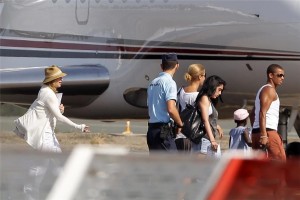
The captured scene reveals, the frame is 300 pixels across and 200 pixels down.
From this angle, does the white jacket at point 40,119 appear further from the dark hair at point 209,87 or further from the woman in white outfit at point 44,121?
the dark hair at point 209,87

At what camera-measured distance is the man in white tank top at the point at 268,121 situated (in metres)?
9.86

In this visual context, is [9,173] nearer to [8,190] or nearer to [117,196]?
[8,190]

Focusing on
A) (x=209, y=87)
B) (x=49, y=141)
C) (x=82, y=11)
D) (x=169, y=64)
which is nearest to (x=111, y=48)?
(x=82, y=11)

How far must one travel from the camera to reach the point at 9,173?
11.1 feet

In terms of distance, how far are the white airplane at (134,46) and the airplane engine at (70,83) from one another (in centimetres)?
1

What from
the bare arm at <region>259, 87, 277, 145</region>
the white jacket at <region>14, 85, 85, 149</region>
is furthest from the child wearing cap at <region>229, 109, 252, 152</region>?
the white jacket at <region>14, 85, 85, 149</region>

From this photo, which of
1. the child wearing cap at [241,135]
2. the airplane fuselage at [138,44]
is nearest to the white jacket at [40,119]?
the child wearing cap at [241,135]

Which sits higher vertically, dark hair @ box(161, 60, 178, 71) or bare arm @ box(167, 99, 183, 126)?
dark hair @ box(161, 60, 178, 71)

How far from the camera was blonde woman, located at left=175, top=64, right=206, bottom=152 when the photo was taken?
998 centimetres

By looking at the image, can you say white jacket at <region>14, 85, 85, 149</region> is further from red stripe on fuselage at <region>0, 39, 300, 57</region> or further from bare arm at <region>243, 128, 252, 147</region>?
red stripe on fuselage at <region>0, 39, 300, 57</region>

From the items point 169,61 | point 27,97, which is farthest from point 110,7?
point 169,61

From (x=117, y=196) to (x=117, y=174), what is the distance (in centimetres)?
7

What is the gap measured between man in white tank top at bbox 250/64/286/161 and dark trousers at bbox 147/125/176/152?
0.81 m

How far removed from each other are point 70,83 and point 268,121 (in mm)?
5252
